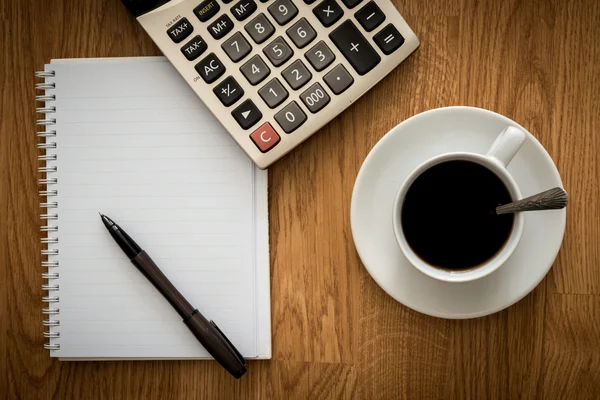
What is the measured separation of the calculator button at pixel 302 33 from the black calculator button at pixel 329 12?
0.05 ft

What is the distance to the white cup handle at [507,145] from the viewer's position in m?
0.45

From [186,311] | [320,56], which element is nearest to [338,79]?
[320,56]

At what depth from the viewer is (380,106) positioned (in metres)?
0.54

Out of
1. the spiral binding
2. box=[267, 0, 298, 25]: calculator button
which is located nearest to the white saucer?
box=[267, 0, 298, 25]: calculator button

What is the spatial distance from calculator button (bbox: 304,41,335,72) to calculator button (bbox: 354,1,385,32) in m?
0.04

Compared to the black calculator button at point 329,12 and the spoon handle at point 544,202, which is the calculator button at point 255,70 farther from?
the spoon handle at point 544,202

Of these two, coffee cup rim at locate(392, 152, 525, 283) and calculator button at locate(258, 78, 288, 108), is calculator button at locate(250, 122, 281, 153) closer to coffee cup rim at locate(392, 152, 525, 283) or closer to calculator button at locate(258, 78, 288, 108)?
calculator button at locate(258, 78, 288, 108)

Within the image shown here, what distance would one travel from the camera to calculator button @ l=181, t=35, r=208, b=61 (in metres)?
0.52

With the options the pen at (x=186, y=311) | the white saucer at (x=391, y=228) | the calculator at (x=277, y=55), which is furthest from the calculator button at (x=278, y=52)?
the pen at (x=186, y=311)

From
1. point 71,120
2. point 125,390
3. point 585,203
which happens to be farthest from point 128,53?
point 585,203

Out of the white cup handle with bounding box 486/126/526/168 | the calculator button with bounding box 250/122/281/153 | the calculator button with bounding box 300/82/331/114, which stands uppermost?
the calculator button with bounding box 300/82/331/114

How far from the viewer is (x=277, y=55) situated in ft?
1.69

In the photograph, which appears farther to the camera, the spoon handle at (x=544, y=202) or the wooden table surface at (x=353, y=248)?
the wooden table surface at (x=353, y=248)

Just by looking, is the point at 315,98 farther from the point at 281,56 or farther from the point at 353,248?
the point at 353,248
